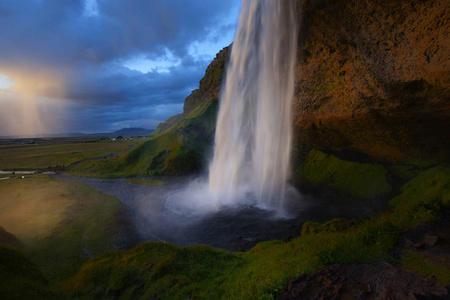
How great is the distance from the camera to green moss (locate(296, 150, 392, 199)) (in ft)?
64.9

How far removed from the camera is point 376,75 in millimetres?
14805

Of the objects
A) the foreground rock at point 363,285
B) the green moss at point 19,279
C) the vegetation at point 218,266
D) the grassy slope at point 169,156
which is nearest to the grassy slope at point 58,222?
the vegetation at point 218,266

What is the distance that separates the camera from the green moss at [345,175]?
19.8 metres

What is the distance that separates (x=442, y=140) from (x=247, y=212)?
57.2 feet

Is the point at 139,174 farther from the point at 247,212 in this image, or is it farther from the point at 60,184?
the point at 247,212

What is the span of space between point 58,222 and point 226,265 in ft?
48.6

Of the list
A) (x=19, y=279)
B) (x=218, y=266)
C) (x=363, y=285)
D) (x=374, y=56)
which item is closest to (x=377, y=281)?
(x=363, y=285)

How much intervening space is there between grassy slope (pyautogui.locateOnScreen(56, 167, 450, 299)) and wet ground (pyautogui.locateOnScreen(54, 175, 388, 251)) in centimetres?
362

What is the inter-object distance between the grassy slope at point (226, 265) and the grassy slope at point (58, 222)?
3.26 m

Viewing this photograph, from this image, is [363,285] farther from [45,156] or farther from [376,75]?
[45,156]

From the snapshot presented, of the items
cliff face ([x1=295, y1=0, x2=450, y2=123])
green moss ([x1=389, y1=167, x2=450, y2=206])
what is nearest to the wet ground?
green moss ([x1=389, y1=167, x2=450, y2=206])

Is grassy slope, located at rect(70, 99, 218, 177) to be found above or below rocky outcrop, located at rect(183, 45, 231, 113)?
below

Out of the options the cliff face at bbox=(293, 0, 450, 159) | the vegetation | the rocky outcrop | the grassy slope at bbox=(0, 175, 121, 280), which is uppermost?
the rocky outcrop

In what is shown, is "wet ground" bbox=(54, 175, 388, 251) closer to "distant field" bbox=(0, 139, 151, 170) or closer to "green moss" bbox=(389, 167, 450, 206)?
"green moss" bbox=(389, 167, 450, 206)
